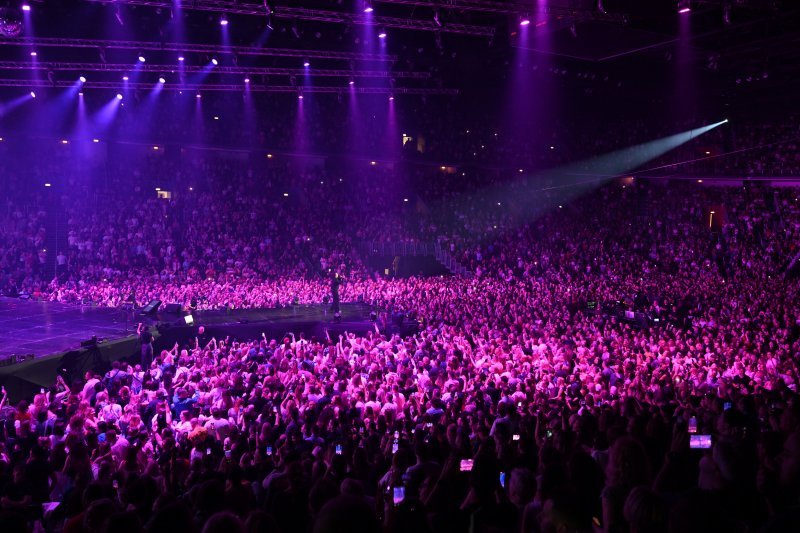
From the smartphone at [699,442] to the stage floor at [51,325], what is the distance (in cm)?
1084

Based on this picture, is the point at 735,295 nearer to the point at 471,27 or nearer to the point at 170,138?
the point at 471,27

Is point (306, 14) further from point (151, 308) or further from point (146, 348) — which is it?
point (146, 348)

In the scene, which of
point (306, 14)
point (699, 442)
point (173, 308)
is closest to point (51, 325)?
point (173, 308)

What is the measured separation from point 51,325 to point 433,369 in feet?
29.4

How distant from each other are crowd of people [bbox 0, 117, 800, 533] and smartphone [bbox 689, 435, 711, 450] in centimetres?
2

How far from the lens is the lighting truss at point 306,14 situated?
13578 mm

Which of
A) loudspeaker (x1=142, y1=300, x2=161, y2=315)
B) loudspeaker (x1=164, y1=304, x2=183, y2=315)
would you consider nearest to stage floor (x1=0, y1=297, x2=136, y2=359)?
loudspeaker (x1=142, y1=300, x2=161, y2=315)

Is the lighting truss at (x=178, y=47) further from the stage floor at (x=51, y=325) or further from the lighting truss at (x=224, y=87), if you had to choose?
the stage floor at (x=51, y=325)

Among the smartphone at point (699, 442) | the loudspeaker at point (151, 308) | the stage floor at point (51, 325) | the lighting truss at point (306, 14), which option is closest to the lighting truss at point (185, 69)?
the lighting truss at point (306, 14)

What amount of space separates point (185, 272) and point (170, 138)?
7.53m

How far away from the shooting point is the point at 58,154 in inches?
981

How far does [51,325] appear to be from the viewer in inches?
576

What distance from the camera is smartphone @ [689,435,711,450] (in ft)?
15.9

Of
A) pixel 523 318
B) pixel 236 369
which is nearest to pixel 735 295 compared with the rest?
pixel 523 318
